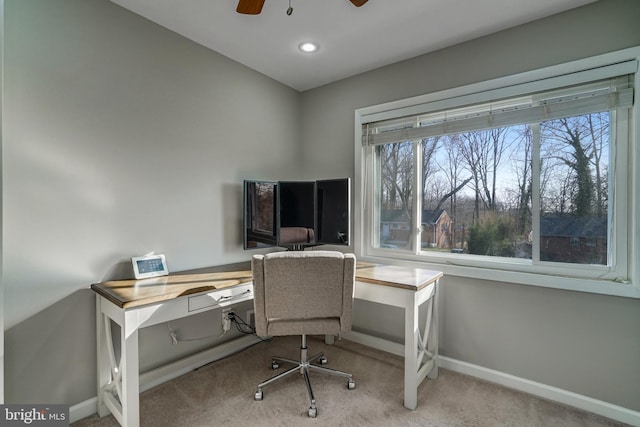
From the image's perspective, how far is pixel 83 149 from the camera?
176 centimetres

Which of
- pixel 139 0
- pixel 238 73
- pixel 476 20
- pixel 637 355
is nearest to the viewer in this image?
pixel 637 355

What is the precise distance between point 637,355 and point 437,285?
44.1 inches

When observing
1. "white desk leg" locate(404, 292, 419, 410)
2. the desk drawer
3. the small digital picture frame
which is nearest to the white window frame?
"white desk leg" locate(404, 292, 419, 410)

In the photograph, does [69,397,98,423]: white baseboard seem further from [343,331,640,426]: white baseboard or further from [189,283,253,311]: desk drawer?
[343,331,640,426]: white baseboard

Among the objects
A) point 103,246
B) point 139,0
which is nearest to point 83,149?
point 103,246

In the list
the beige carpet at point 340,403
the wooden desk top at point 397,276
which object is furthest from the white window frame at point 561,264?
the beige carpet at point 340,403

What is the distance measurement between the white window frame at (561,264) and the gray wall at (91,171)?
1.45m

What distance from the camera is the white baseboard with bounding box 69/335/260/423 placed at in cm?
175

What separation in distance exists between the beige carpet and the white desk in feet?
0.47

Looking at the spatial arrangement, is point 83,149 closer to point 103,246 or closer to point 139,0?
point 103,246

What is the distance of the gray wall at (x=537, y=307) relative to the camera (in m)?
1.76

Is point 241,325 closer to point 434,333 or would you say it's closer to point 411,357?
point 411,357

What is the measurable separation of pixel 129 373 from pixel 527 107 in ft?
9.36
